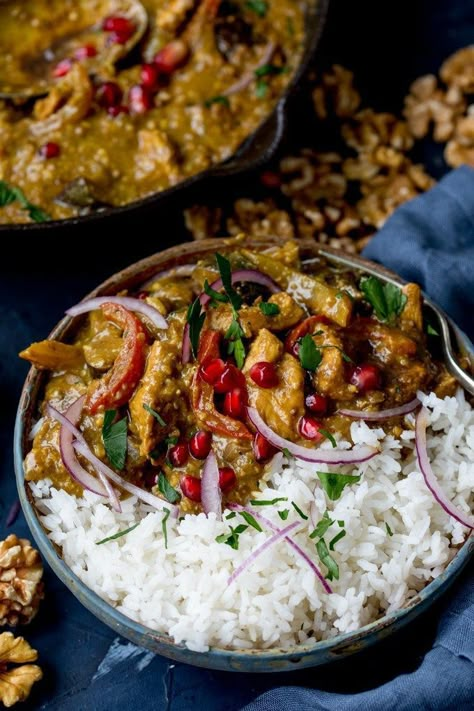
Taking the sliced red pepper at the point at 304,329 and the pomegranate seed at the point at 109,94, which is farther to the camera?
the pomegranate seed at the point at 109,94

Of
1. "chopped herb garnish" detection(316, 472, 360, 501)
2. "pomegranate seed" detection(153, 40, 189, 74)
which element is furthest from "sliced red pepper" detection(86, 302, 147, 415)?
"pomegranate seed" detection(153, 40, 189, 74)

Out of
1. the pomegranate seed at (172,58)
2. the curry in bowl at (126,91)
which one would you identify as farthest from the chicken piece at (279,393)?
the pomegranate seed at (172,58)

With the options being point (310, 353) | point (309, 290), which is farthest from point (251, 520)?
point (309, 290)

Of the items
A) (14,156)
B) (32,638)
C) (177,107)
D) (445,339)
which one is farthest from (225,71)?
(32,638)

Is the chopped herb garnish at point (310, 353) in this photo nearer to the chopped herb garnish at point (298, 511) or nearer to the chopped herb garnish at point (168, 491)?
the chopped herb garnish at point (298, 511)

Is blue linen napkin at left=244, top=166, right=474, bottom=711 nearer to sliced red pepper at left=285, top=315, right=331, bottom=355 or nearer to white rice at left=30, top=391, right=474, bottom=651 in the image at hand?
white rice at left=30, top=391, right=474, bottom=651
